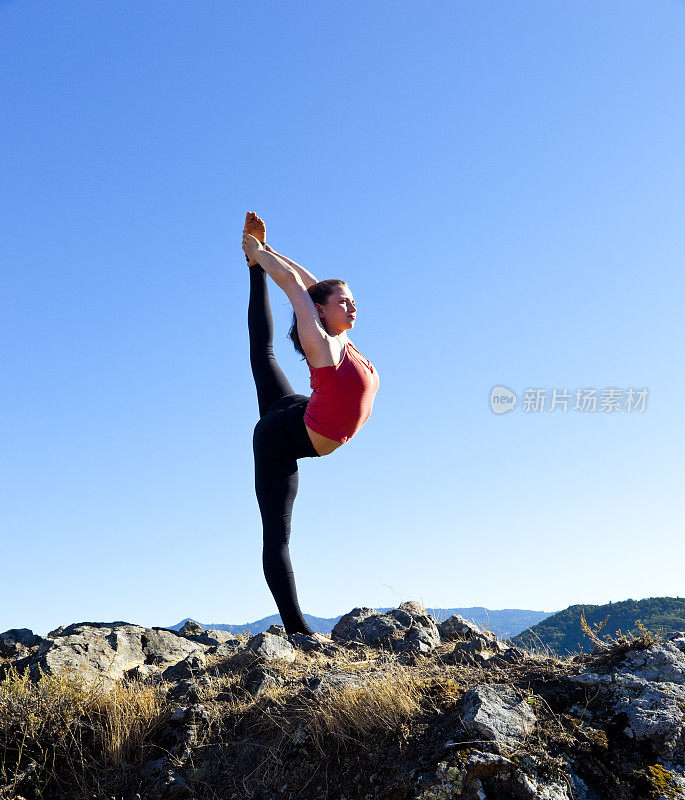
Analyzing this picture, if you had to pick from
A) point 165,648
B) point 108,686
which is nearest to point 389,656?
point 108,686

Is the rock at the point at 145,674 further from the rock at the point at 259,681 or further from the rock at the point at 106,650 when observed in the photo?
the rock at the point at 259,681

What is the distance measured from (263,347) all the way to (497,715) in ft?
12.1

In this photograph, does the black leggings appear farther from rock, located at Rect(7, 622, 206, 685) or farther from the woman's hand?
rock, located at Rect(7, 622, 206, 685)

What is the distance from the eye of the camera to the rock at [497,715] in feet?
9.89

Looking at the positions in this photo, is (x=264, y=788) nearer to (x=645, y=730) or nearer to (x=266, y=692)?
(x=266, y=692)

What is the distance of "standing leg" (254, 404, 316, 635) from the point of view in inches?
216

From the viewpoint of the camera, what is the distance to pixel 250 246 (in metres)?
5.82

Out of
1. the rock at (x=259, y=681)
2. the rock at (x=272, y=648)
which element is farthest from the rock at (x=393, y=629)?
the rock at (x=259, y=681)

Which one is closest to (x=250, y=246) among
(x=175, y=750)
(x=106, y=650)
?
(x=106, y=650)

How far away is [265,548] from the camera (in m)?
5.58

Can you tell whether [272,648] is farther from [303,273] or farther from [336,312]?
[303,273]

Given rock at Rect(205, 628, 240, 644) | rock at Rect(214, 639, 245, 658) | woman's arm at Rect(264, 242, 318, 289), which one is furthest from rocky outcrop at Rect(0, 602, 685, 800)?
woman's arm at Rect(264, 242, 318, 289)

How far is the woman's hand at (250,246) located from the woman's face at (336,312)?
2.61 ft

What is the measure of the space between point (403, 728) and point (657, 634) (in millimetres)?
1921
